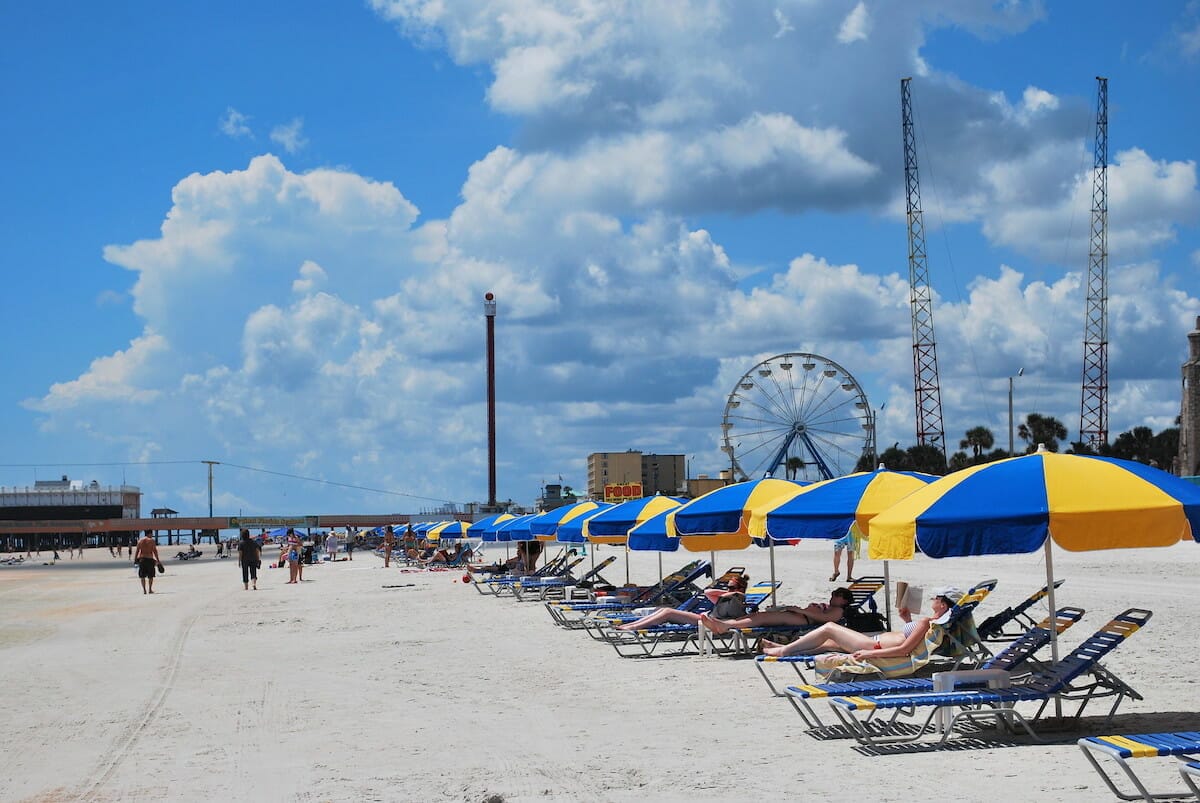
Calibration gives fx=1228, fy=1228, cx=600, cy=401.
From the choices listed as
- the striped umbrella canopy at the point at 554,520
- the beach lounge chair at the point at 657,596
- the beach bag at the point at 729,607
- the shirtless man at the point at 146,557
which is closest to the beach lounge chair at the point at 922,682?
the beach bag at the point at 729,607

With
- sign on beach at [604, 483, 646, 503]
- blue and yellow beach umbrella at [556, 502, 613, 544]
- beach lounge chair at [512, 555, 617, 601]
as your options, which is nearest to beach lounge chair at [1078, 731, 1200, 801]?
blue and yellow beach umbrella at [556, 502, 613, 544]

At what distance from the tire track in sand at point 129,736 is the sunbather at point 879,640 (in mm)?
5161

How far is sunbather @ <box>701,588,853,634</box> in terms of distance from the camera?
42.2 feet

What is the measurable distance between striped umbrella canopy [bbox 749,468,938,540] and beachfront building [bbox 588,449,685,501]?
125865 millimetres

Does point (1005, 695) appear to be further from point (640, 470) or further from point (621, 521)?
point (640, 470)

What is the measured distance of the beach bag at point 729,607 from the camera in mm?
13398

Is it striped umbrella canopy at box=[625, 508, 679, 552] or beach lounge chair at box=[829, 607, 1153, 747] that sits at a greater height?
striped umbrella canopy at box=[625, 508, 679, 552]

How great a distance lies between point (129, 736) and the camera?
31.3 ft

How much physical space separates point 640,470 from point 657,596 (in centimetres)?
12636

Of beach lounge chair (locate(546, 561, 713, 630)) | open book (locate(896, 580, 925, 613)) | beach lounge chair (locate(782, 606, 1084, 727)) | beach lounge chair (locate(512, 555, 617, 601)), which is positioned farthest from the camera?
beach lounge chair (locate(512, 555, 617, 601))

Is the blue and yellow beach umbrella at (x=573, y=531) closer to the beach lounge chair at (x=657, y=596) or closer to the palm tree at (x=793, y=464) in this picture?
the beach lounge chair at (x=657, y=596)

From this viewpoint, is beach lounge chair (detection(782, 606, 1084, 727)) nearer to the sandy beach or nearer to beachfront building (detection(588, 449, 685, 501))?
the sandy beach

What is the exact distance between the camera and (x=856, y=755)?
25.5ft

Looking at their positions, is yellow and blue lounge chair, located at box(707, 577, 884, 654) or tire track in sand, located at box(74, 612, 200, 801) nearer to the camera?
tire track in sand, located at box(74, 612, 200, 801)
